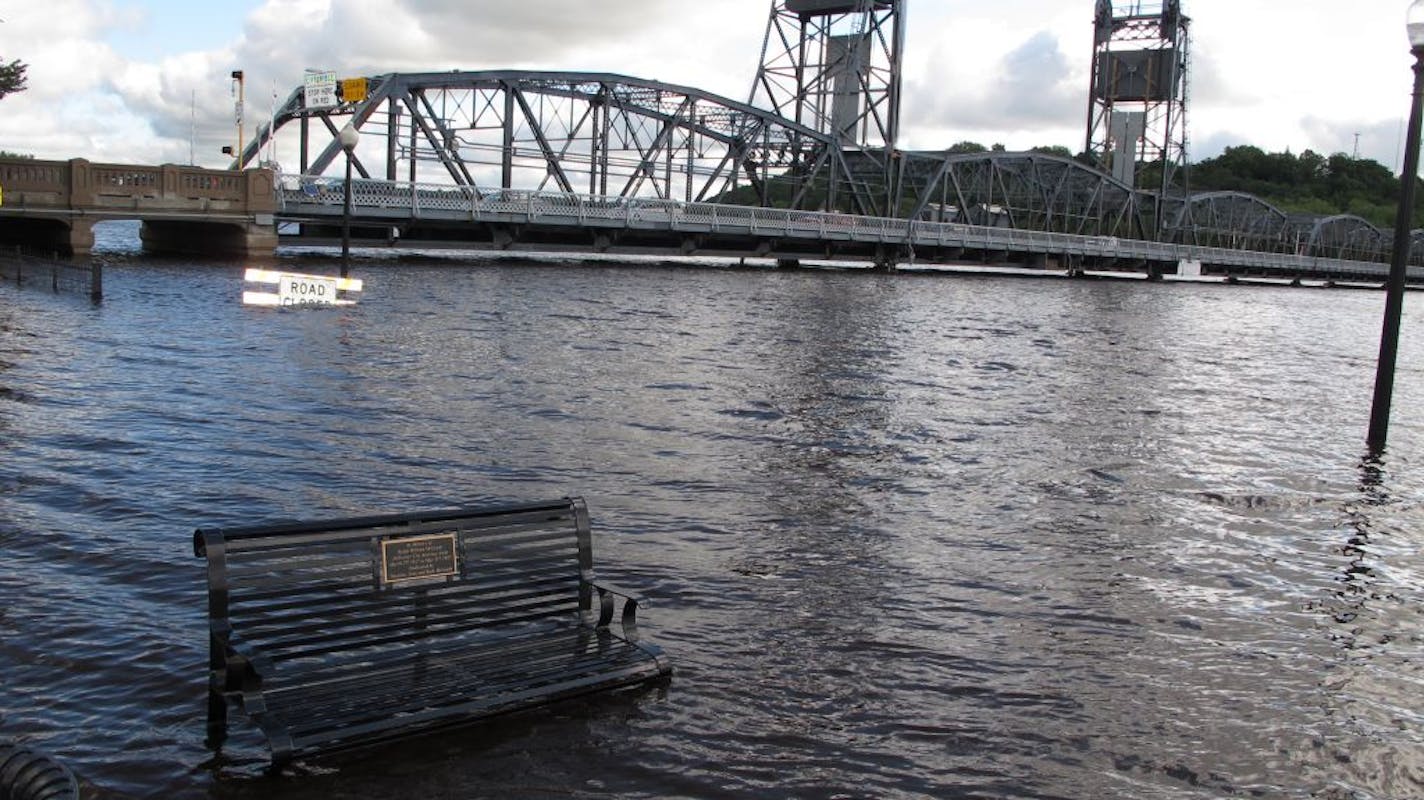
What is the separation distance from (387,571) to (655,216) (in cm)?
6616

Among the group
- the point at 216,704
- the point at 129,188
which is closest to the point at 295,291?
the point at 129,188

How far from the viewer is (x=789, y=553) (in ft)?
34.4

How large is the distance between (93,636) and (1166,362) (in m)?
29.2

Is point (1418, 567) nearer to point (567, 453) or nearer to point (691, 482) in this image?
point (691, 482)

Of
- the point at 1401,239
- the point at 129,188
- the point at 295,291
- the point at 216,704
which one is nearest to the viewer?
the point at 216,704

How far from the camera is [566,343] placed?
27234mm

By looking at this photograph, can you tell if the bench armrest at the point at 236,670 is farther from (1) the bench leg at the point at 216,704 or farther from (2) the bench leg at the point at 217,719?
(2) the bench leg at the point at 217,719

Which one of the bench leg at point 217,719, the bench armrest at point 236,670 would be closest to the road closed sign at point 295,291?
the bench leg at point 217,719

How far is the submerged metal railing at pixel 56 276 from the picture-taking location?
3062cm

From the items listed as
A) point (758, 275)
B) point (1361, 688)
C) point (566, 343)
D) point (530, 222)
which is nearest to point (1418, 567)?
point (1361, 688)

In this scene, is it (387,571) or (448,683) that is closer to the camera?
(387,571)

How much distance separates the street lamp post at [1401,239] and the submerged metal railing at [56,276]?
89.2ft

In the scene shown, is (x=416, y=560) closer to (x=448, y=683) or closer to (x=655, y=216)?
(x=448, y=683)

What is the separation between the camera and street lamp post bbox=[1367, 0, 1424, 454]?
15078 millimetres
